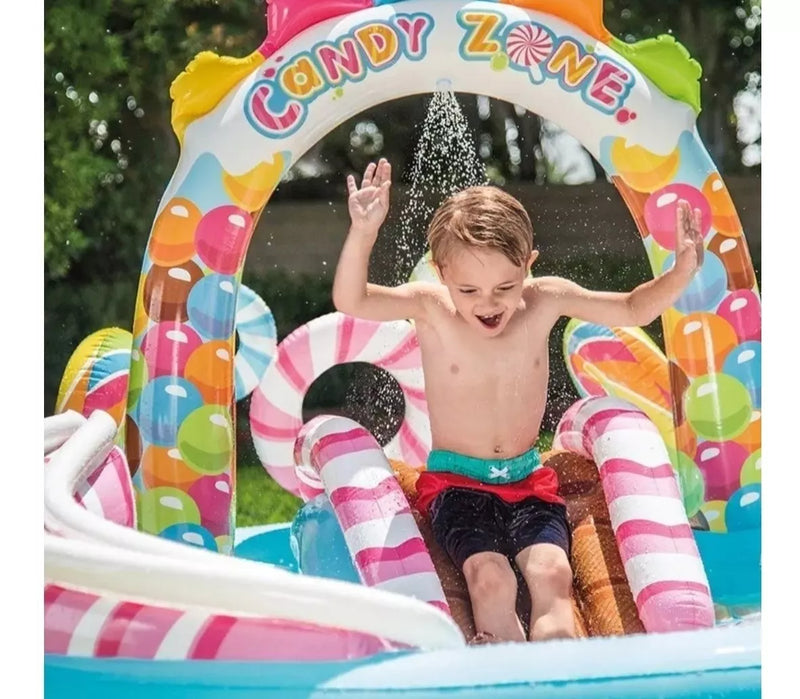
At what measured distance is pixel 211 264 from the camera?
2.36 m

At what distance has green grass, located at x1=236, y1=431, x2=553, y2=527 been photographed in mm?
3223

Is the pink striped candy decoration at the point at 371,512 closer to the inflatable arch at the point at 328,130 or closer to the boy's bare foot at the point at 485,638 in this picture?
the boy's bare foot at the point at 485,638

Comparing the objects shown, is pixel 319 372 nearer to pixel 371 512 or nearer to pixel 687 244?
pixel 371 512

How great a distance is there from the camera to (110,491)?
6.84 feet

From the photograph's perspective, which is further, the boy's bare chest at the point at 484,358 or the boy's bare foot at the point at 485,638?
the boy's bare chest at the point at 484,358

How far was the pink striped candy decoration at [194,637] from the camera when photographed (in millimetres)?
1545

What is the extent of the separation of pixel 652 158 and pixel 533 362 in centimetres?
46

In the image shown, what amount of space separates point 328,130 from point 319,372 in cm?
67

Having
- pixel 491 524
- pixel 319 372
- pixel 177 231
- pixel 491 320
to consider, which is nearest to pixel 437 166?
pixel 319 372

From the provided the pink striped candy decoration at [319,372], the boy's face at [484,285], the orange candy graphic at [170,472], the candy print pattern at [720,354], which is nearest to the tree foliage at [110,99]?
the pink striped candy decoration at [319,372]

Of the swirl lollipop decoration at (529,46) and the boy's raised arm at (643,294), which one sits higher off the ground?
the swirl lollipop decoration at (529,46)

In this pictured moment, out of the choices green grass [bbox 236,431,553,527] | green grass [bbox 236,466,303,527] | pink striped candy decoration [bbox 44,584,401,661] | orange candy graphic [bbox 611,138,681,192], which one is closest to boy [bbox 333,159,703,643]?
orange candy graphic [bbox 611,138,681,192]

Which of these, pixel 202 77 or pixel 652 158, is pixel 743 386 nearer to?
pixel 652 158
